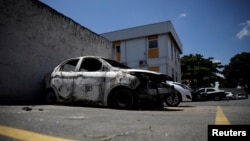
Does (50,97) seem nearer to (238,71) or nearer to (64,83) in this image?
(64,83)

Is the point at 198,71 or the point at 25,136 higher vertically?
the point at 198,71

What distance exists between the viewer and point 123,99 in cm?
652

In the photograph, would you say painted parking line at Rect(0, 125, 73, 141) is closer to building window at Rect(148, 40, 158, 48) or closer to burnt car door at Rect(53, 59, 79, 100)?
burnt car door at Rect(53, 59, 79, 100)

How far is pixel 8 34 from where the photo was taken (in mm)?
8266

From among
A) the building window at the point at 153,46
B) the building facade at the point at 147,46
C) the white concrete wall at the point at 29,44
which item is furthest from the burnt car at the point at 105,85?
the building window at the point at 153,46

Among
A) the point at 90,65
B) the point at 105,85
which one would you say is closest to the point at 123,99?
the point at 105,85

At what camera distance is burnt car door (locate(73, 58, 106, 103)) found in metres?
6.86

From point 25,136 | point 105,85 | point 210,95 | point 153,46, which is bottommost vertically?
point 210,95

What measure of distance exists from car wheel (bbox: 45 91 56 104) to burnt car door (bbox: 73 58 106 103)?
1060mm

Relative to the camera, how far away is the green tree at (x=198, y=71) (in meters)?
39.2

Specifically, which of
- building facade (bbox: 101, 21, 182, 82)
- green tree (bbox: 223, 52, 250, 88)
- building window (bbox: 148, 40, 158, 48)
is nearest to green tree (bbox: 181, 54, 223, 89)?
building facade (bbox: 101, 21, 182, 82)

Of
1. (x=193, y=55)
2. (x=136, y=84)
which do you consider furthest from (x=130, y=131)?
(x=193, y=55)

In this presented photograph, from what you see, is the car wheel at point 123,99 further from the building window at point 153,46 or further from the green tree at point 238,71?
the green tree at point 238,71

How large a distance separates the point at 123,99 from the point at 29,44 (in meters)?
5.19
